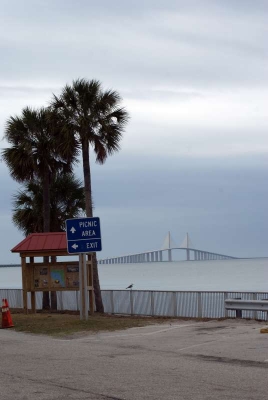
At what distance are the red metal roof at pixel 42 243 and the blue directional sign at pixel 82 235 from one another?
270 inches

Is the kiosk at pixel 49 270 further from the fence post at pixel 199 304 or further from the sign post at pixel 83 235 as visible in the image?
the sign post at pixel 83 235

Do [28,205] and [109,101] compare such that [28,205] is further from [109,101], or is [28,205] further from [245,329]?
[245,329]

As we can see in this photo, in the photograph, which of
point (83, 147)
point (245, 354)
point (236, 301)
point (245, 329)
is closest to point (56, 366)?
point (245, 354)

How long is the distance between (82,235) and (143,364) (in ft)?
28.7

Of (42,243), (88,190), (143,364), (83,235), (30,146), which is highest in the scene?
(30,146)

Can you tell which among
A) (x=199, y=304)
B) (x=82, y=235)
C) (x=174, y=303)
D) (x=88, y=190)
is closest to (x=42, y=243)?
(x=88, y=190)

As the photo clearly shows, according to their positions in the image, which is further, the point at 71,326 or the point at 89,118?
the point at 89,118

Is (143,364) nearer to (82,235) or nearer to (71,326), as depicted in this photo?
(71,326)

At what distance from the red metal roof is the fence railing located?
299cm

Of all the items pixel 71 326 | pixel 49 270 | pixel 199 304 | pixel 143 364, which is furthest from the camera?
pixel 49 270

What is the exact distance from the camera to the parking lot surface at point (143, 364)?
966 centimetres

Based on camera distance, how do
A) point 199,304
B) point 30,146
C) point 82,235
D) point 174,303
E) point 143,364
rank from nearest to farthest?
point 143,364
point 82,235
point 199,304
point 174,303
point 30,146

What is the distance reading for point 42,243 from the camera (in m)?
27.9

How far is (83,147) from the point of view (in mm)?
29641
